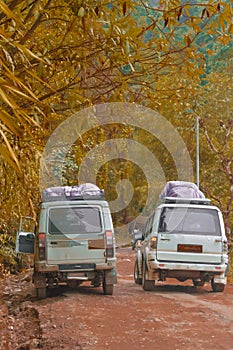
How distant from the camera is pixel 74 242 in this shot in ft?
51.9

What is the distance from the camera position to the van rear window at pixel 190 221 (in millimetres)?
16719

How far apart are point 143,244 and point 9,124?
15294 mm

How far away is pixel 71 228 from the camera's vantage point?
15.9 m

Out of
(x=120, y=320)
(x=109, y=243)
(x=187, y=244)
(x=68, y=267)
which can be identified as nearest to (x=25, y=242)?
(x=68, y=267)

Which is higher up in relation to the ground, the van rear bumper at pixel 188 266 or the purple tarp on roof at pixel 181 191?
the purple tarp on roof at pixel 181 191

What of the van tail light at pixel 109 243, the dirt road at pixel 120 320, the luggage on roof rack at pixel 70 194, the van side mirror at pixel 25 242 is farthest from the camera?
the van side mirror at pixel 25 242

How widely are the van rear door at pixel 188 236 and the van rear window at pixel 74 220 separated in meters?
1.67

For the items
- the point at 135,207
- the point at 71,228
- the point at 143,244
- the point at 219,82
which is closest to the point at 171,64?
the point at 71,228

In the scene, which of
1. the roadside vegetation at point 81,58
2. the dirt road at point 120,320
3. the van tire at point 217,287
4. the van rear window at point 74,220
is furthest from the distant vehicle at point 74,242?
the roadside vegetation at point 81,58

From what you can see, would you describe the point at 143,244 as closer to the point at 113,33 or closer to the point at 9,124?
the point at 113,33

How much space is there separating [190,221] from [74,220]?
2.75 m

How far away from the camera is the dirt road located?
35.4 feet

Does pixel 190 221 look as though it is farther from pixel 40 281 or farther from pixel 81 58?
pixel 81 58

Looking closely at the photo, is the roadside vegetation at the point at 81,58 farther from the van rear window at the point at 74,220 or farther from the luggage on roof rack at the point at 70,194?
the luggage on roof rack at the point at 70,194
